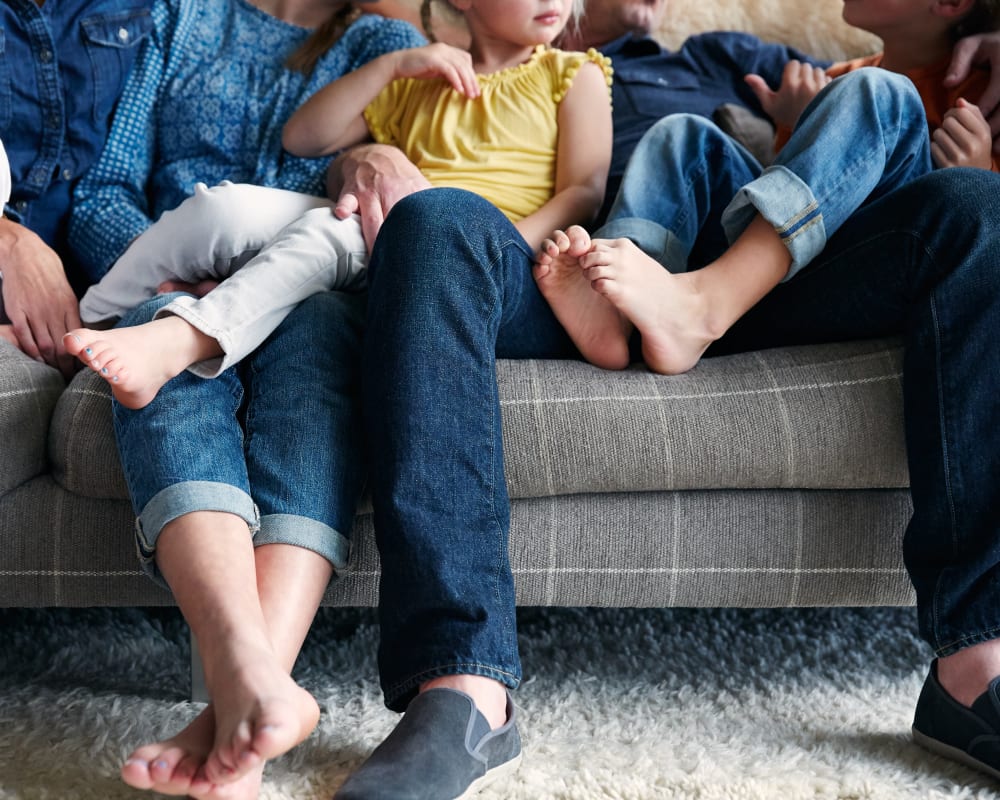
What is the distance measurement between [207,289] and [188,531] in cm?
47

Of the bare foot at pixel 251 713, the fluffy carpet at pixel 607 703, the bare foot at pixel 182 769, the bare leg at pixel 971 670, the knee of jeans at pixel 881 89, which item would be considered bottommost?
the fluffy carpet at pixel 607 703

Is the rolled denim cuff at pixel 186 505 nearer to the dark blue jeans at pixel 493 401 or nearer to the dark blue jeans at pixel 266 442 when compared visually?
the dark blue jeans at pixel 266 442

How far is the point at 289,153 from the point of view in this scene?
156 cm

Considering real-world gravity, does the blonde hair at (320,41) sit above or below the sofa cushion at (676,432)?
above

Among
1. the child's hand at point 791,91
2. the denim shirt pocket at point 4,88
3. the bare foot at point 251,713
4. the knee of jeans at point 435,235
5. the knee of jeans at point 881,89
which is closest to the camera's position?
the bare foot at point 251,713

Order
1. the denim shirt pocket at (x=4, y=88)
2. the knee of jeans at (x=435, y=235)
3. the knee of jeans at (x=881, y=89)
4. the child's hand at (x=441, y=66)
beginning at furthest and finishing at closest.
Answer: the denim shirt pocket at (x=4, y=88)
the child's hand at (x=441, y=66)
the knee of jeans at (x=881, y=89)
the knee of jeans at (x=435, y=235)

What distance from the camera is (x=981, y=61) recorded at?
1438 mm

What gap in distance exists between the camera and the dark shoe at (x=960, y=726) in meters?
0.93

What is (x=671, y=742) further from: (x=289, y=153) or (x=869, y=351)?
(x=289, y=153)

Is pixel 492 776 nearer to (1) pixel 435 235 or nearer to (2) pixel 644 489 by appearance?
(2) pixel 644 489

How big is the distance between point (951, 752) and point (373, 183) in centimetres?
93

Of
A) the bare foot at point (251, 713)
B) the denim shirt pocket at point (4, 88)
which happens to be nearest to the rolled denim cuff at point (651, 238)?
the bare foot at point (251, 713)

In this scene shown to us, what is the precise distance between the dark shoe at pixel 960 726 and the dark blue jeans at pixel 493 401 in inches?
1.9

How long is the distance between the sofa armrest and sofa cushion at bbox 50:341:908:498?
0.06ft
